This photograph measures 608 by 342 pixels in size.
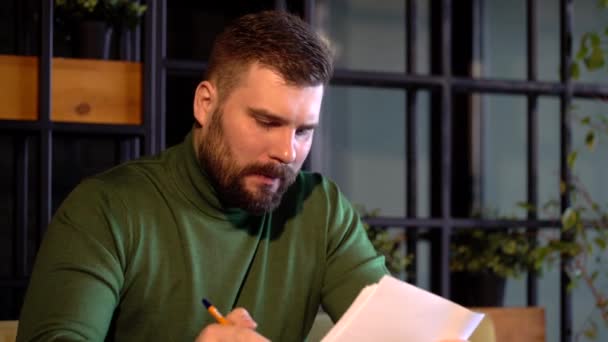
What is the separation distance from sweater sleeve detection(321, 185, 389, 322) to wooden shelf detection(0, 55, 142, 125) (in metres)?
0.77

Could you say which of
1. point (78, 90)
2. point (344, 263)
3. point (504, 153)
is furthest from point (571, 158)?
point (78, 90)

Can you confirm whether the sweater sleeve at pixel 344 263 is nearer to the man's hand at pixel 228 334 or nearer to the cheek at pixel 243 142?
the cheek at pixel 243 142

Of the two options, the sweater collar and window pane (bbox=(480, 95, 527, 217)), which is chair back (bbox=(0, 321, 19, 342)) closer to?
the sweater collar

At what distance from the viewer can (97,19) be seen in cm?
232

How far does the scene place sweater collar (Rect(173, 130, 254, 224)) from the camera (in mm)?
1607

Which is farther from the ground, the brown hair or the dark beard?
the brown hair

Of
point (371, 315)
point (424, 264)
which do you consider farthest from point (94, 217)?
point (424, 264)

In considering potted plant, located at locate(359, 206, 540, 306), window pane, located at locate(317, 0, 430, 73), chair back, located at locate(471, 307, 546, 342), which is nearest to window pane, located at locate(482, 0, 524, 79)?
window pane, located at locate(317, 0, 430, 73)

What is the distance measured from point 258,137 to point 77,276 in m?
0.39

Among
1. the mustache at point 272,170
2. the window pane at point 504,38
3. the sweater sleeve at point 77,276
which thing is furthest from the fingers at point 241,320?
the window pane at point 504,38

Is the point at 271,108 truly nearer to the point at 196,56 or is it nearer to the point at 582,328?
the point at 196,56

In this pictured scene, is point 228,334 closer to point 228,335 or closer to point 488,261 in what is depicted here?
point 228,335

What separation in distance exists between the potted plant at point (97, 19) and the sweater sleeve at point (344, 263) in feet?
2.85

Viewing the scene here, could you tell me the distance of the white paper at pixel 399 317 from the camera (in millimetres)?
1226
